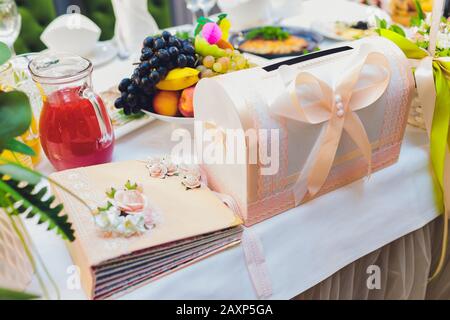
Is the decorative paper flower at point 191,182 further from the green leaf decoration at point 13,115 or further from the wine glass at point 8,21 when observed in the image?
the wine glass at point 8,21

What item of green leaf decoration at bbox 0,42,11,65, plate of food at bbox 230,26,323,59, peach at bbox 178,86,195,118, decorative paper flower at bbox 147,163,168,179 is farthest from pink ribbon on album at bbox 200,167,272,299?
plate of food at bbox 230,26,323,59

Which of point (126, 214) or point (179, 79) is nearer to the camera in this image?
point (126, 214)

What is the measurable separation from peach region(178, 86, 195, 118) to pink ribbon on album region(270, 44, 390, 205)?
21 cm

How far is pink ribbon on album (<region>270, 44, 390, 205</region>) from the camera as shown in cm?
67

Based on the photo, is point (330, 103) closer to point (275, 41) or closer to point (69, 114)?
point (69, 114)

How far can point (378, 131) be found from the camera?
80cm

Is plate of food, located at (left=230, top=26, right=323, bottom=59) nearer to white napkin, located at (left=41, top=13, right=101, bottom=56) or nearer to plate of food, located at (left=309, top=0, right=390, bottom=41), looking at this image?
plate of food, located at (left=309, top=0, right=390, bottom=41)

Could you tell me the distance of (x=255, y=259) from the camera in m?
0.70

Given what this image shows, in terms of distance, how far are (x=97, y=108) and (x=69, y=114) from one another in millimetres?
48

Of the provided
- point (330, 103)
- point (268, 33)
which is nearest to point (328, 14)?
point (268, 33)

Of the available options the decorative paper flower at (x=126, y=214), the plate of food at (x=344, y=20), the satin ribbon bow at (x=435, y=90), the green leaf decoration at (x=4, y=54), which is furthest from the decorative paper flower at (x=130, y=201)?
the plate of food at (x=344, y=20)
